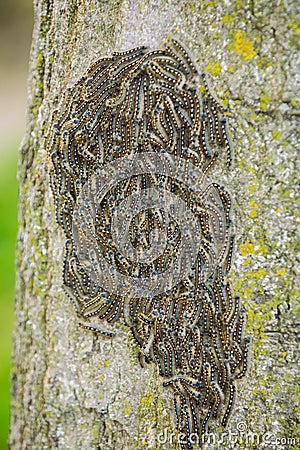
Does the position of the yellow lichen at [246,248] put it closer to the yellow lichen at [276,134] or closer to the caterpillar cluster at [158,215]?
the caterpillar cluster at [158,215]

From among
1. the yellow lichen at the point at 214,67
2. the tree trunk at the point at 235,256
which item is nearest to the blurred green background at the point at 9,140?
the tree trunk at the point at 235,256

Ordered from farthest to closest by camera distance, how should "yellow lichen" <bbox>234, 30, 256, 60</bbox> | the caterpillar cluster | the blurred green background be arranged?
the blurred green background, the caterpillar cluster, "yellow lichen" <bbox>234, 30, 256, 60</bbox>

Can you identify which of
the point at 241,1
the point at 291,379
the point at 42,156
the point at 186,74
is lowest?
the point at 291,379

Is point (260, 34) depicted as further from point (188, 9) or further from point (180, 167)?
point (180, 167)

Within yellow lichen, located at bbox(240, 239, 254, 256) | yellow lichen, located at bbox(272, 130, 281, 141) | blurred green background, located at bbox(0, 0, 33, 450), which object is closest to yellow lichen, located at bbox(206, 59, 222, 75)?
yellow lichen, located at bbox(272, 130, 281, 141)

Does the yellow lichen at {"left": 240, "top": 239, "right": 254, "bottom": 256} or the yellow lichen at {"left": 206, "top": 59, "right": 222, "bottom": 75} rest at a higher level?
the yellow lichen at {"left": 206, "top": 59, "right": 222, "bottom": 75}

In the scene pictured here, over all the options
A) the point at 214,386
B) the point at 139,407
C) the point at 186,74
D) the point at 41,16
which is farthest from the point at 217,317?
the point at 41,16

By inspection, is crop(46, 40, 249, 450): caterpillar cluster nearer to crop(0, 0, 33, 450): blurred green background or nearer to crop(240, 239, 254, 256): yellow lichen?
crop(240, 239, 254, 256): yellow lichen
